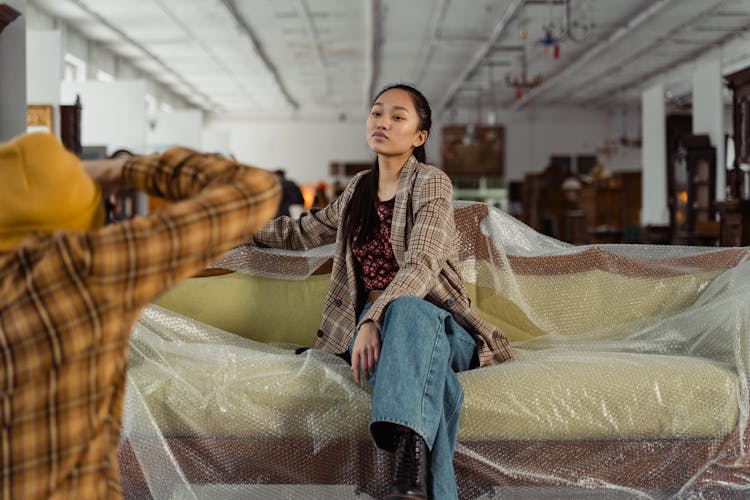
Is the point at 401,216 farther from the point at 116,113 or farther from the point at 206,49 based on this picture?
the point at 206,49

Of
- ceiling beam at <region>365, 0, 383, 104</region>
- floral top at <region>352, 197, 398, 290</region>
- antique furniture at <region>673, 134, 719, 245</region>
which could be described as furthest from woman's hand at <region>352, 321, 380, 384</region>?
antique furniture at <region>673, 134, 719, 245</region>

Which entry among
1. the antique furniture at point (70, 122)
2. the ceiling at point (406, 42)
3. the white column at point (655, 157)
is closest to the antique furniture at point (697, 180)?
the white column at point (655, 157)

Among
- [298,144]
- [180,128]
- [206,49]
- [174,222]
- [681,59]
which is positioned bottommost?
[174,222]

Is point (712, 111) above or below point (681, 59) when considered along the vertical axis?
below

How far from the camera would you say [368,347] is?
1.94 meters

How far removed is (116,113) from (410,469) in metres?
8.70

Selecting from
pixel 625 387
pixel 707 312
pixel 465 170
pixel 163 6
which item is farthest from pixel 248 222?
pixel 465 170

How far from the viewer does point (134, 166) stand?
4.36 ft

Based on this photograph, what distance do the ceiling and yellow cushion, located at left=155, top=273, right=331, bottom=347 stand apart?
278 inches

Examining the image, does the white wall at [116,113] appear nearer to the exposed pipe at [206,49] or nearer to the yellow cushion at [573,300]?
the exposed pipe at [206,49]

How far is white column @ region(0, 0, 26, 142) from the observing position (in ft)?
15.6

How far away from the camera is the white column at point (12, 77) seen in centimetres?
477

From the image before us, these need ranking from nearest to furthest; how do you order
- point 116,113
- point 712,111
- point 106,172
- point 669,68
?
point 106,172
point 116,113
point 712,111
point 669,68

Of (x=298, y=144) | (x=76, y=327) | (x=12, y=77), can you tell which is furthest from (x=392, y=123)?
(x=298, y=144)
